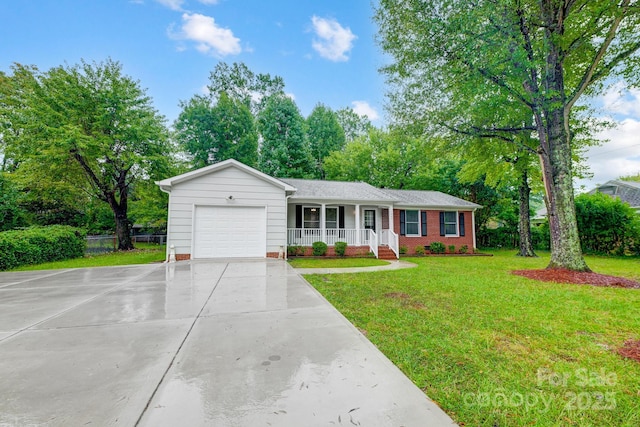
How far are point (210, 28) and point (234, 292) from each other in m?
15.7

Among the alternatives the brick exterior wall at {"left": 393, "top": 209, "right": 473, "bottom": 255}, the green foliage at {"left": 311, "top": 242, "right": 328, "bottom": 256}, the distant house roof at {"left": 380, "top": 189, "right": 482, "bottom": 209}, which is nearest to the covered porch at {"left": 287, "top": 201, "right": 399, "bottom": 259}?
the green foliage at {"left": 311, "top": 242, "right": 328, "bottom": 256}

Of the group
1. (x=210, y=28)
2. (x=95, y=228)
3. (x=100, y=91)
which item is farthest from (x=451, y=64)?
(x=95, y=228)

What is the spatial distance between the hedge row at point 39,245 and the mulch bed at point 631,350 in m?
14.6

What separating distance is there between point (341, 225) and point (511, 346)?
1089 centimetres

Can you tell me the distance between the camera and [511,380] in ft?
7.45

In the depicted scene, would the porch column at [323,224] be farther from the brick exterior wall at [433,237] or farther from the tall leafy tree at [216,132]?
the tall leafy tree at [216,132]

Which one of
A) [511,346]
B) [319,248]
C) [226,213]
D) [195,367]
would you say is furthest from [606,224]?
[195,367]

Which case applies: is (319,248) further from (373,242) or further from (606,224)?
(606,224)

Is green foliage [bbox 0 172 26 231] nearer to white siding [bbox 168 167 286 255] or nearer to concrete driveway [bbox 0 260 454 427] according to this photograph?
white siding [bbox 168 167 286 255]

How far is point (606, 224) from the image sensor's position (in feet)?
48.2

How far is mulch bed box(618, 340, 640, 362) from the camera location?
2.77m

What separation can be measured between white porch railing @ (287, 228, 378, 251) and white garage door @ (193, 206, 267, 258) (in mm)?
1854

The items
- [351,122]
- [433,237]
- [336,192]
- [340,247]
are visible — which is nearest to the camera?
[340,247]

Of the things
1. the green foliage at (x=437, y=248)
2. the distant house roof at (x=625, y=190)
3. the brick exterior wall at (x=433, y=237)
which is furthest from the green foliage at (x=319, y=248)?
the distant house roof at (x=625, y=190)
